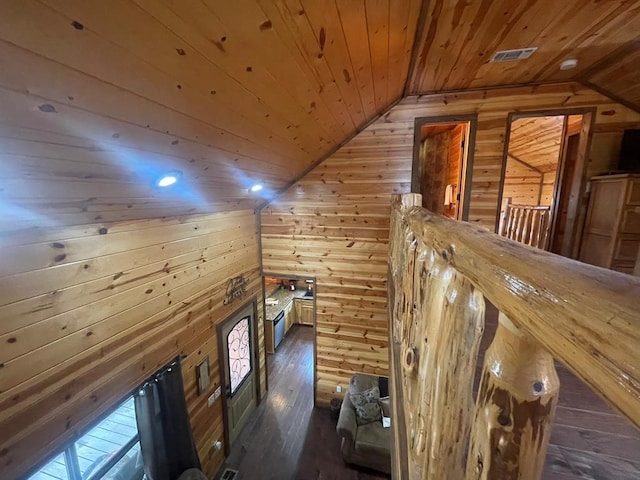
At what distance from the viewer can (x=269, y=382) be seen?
5.23 meters

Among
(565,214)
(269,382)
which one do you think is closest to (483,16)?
(565,214)

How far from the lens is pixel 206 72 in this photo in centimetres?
109

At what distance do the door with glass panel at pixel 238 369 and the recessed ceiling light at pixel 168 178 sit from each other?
7.10 feet

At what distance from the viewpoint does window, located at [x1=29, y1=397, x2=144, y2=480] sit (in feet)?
6.03

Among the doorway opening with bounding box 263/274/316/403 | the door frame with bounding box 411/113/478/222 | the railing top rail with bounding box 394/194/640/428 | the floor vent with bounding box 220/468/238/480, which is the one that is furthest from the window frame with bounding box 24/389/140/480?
the door frame with bounding box 411/113/478/222

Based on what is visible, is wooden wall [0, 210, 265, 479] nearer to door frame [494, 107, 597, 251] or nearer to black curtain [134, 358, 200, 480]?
black curtain [134, 358, 200, 480]

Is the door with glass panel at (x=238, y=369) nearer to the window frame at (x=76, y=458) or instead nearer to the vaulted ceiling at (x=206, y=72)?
the window frame at (x=76, y=458)

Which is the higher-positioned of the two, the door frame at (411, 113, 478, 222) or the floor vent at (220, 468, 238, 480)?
the door frame at (411, 113, 478, 222)

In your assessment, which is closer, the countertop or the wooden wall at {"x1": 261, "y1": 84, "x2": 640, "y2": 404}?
the wooden wall at {"x1": 261, "y1": 84, "x2": 640, "y2": 404}

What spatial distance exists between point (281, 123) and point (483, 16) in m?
1.50

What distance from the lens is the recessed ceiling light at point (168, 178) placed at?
174cm

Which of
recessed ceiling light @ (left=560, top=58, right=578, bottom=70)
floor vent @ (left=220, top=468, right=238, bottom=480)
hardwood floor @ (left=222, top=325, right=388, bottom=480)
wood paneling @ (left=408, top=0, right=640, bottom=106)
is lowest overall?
hardwood floor @ (left=222, top=325, right=388, bottom=480)

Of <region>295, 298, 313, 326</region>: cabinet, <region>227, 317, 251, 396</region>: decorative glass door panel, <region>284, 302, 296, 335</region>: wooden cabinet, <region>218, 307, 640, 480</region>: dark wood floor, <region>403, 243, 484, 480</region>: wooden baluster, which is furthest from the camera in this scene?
<region>295, 298, 313, 326</region>: cabinet

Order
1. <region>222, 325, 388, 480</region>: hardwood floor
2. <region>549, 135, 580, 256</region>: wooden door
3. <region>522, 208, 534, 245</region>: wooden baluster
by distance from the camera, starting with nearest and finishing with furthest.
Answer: <region>549, 135, 580, 256</region>: wooden door < <region>222, 325, 388, 480</region>: hardwood floor < <region>522, 208, 534, 245</region>: wooden baluster
